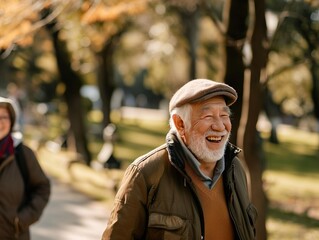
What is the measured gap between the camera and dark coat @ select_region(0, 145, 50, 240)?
181 inches

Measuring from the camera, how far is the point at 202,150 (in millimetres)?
3217

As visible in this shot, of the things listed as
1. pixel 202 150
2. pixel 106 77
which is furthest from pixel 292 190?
pixel 202 150

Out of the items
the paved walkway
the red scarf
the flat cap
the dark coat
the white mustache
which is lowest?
the paved walkway

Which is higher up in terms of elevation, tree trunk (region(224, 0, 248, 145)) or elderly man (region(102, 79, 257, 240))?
tree trunk (region(224, 0, 248, 145))

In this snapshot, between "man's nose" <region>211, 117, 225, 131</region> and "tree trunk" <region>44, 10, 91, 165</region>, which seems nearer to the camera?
"man's nose" <region>211, 117, 225, 131</region>

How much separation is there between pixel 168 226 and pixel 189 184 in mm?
244

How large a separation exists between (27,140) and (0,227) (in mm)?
19371

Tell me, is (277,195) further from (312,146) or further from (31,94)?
(31,94)

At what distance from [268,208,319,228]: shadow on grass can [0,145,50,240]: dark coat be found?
6799 millimetres

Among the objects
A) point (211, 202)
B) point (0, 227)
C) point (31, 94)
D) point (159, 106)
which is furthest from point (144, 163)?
point (159, 106)

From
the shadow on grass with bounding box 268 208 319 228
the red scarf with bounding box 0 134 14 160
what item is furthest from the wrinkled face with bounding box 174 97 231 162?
the shadow on grass with bounding box 268 208 319 228

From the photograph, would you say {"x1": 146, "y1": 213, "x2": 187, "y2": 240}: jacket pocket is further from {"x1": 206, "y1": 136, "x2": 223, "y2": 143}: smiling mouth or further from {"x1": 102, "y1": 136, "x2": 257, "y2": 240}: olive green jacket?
{"x1": 206, "y1": 136, "x2": 223, "y2": 143}: smiling mouth

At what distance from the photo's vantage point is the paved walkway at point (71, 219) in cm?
934

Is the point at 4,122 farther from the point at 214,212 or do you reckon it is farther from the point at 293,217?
the point at 293,217
